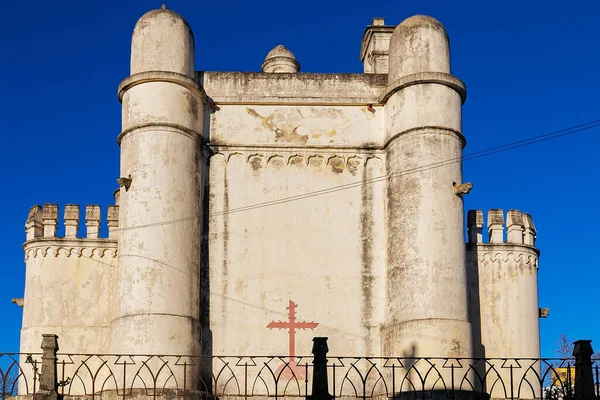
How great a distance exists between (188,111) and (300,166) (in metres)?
2.87

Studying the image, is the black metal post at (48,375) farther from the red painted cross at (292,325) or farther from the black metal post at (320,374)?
the red painted cross at (292,325)

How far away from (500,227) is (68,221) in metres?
10.5

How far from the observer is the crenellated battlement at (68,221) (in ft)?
75.4

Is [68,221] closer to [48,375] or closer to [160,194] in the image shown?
[160,194]

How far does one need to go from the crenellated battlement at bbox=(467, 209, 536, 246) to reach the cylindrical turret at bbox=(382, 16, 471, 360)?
2.28 m

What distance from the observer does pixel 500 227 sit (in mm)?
23359

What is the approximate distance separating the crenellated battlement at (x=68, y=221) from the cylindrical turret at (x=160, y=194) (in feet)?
7.09

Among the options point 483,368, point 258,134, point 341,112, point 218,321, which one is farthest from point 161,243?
point 483,368

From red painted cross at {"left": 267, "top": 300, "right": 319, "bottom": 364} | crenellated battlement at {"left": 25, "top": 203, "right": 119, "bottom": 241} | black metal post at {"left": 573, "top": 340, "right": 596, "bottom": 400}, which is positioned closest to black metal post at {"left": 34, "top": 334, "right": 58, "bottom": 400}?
red painted cross at {"left": 267, "top": 300, "right": 319, "bottom": 364}

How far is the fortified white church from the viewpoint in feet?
66.6

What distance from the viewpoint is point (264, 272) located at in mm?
21234

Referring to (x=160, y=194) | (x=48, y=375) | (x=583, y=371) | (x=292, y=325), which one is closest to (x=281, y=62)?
(x=160, y=194)

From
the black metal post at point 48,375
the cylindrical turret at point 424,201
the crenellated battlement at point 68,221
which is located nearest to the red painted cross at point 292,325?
the cylindrical turret at point 424,201

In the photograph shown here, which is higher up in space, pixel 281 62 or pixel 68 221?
pixel 281 62
